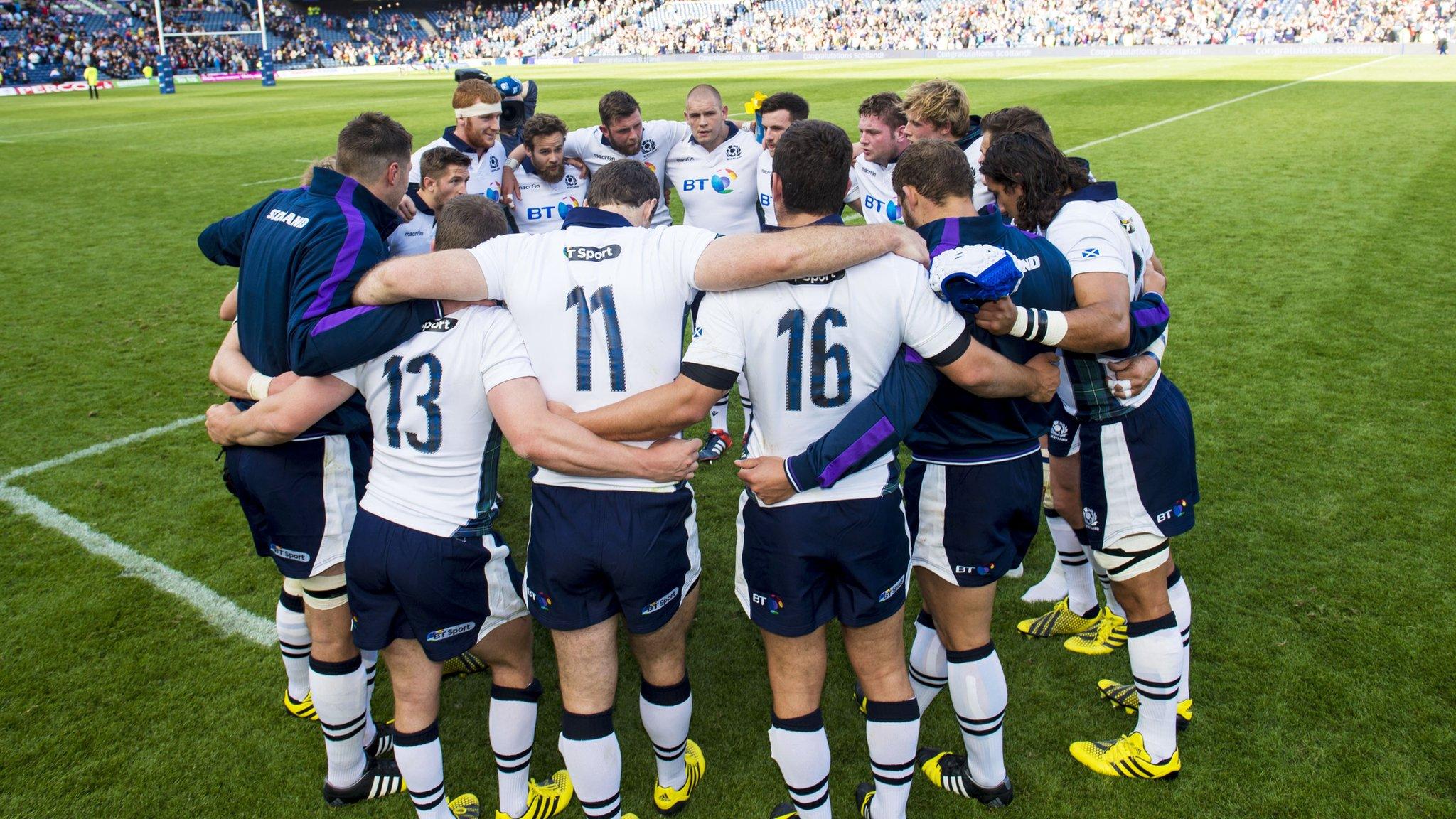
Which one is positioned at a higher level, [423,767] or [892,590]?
[892,590]

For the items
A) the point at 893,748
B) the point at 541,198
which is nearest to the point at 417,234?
the point at 541,198

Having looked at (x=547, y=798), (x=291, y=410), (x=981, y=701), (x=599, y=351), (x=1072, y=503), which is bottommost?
(x=547, y=798)

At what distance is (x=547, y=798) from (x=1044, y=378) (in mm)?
2431

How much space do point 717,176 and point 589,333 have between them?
14.8 ft

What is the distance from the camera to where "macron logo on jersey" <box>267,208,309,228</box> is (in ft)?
11.1

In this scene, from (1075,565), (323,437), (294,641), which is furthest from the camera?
(1075,565)

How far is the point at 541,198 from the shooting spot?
22.8 ft

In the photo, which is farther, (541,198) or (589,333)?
(541,198)

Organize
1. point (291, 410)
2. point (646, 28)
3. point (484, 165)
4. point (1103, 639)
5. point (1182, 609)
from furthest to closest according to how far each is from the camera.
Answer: point (646, 28)
point (484, 165)
point (1103, 639)
point (1182, 609)
point (291, 410)

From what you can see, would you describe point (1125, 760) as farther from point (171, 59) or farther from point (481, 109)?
point (171, 59)

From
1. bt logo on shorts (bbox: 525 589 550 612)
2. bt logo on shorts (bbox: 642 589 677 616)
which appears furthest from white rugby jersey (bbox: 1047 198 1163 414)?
bt logo on shorts (bbox: 525 589 550 612)

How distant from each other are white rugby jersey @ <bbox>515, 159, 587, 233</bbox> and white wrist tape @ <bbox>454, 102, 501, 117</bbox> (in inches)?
22.4

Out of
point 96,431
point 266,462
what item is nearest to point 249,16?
point 96,431

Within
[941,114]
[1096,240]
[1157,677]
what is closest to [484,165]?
[941,114]
